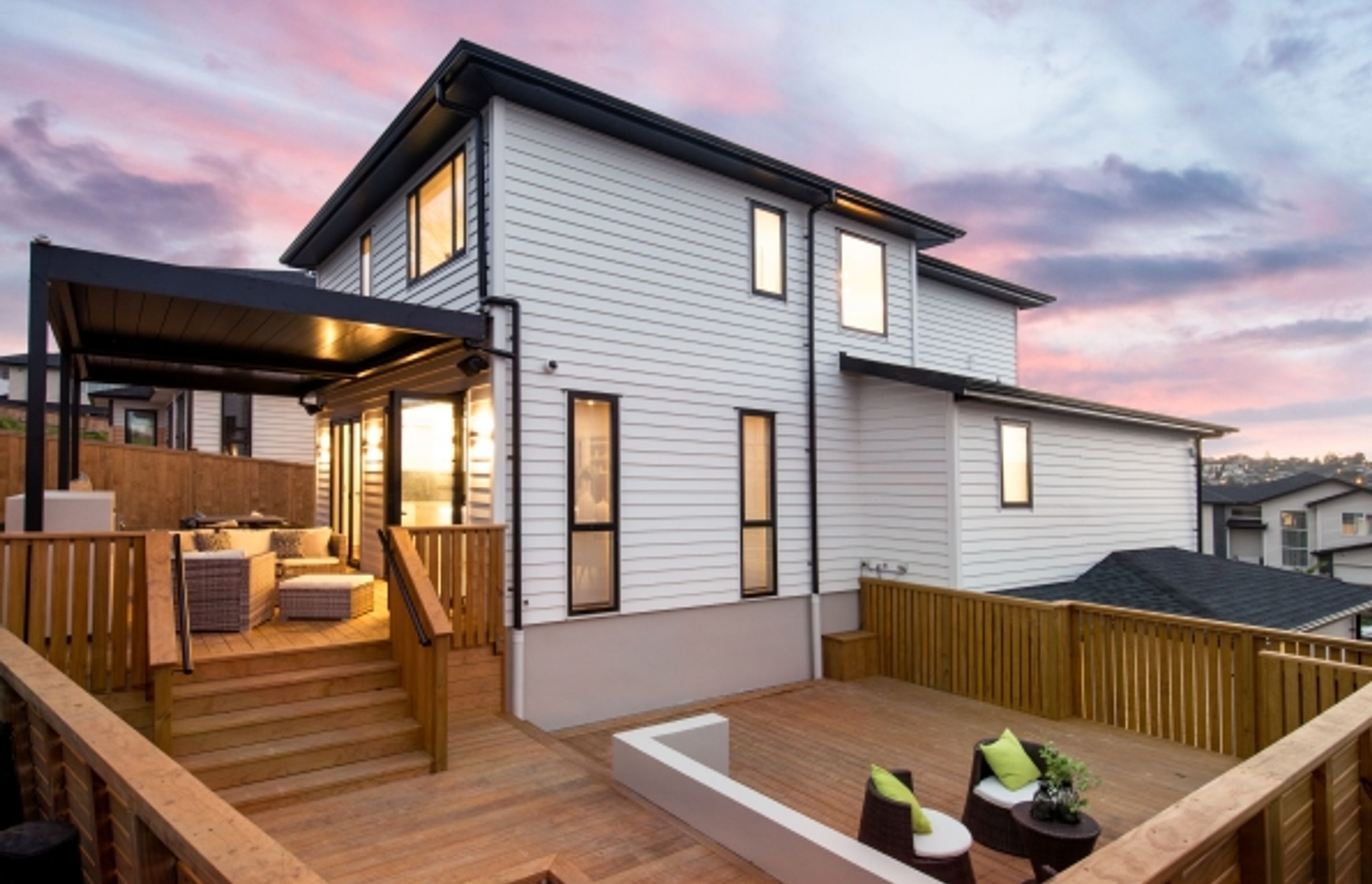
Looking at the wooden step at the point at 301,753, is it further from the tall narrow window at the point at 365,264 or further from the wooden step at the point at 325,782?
the tall narrow window at the point at 365,264

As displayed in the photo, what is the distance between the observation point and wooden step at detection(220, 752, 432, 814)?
451 cm

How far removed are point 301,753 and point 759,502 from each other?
221 inches

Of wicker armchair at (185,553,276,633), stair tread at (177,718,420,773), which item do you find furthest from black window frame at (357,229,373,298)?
stair tread at (177,718,420,773)

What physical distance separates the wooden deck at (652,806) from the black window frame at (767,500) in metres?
1.27

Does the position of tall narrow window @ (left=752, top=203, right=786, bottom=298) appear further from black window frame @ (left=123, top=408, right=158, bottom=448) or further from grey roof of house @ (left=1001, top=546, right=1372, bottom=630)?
black window frame @ (left=123, top=408, right=158, bottom=448)

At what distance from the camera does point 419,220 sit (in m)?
8.81

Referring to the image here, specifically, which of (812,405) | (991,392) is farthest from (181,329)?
(991,392)

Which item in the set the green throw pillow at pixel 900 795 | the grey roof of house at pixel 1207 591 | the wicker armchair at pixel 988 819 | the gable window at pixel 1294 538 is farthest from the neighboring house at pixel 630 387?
the gable window at pixel 1294 538

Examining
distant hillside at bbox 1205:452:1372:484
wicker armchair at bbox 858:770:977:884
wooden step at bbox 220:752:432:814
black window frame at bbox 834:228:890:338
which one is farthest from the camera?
distant hillside at bbox 1205:452:1372:484

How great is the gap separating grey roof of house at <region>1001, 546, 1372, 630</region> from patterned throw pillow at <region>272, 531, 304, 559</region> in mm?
8986

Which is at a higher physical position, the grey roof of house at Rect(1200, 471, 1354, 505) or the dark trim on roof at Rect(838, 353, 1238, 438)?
the dark trim on roof at Rect(838, 353, 1238, 438)

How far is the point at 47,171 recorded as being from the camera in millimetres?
21641

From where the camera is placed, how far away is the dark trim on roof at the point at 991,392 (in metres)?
8.85

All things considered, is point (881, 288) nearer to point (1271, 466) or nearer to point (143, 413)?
point (143, 413)
